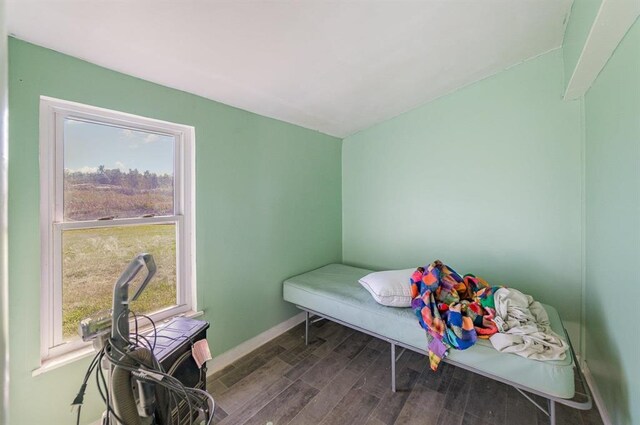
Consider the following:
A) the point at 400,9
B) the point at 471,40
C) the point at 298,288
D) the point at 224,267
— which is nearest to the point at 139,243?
the point at 224,267

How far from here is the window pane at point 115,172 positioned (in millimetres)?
1341

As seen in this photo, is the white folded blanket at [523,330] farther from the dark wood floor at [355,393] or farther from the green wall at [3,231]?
the green wall at [3,231]

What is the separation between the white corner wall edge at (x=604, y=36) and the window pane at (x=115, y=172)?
244cm

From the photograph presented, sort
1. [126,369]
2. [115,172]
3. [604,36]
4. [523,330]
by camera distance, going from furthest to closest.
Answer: [115,172], [523,330], [604,36], [126,369]

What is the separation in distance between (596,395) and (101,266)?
3.29m

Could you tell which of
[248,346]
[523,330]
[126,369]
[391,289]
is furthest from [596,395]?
[126,369]

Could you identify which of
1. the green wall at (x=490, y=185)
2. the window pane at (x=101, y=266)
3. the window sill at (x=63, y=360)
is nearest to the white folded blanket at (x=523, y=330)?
the green wall at (x=490, y=185)

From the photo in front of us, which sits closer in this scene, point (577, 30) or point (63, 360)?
point (63, 360)

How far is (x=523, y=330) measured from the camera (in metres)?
1.35

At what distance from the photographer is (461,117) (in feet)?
7.76

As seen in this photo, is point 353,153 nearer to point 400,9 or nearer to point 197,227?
point 400,9

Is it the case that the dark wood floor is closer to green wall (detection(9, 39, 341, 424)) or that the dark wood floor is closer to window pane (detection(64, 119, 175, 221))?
green wall (detection(9, 39, 341, 424))

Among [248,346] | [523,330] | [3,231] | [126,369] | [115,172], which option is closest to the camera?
[3,231]

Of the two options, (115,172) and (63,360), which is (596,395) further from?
(115,172)
